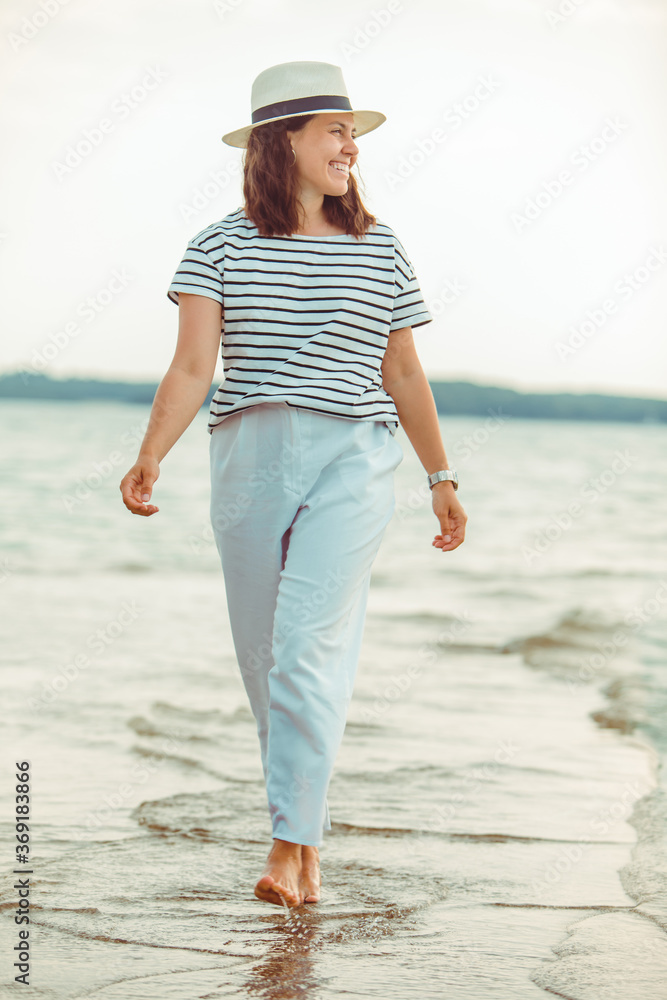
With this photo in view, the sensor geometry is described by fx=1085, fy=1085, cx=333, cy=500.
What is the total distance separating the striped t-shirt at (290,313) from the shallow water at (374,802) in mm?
1125

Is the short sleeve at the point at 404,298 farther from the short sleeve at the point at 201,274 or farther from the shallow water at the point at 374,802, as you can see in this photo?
the shallow water at the point at 374,802

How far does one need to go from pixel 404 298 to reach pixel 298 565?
717 mm

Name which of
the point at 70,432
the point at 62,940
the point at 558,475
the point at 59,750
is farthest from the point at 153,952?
the point at 70,432

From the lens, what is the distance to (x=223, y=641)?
6297mm

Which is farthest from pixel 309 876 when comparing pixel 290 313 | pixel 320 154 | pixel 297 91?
pixel 297 91

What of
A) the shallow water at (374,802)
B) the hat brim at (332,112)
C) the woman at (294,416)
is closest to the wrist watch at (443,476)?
the woman at (294,416)

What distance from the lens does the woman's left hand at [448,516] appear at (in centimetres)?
273

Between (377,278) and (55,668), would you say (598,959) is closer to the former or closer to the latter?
(377,278)

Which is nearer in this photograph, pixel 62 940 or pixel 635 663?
pixel 62 940

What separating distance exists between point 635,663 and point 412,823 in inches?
135

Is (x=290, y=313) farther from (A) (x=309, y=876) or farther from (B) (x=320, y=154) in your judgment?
(A) (x=309, y=876)

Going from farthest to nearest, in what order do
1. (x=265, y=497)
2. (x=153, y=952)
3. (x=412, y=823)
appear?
(x=412, y=823), (x=265, y=497), (x=153, y=952)

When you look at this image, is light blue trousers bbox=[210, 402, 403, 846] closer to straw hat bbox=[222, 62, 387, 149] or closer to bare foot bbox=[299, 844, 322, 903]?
bare foot bbox=[299, 844, 322, 903]

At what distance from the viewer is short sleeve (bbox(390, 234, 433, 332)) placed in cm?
262
